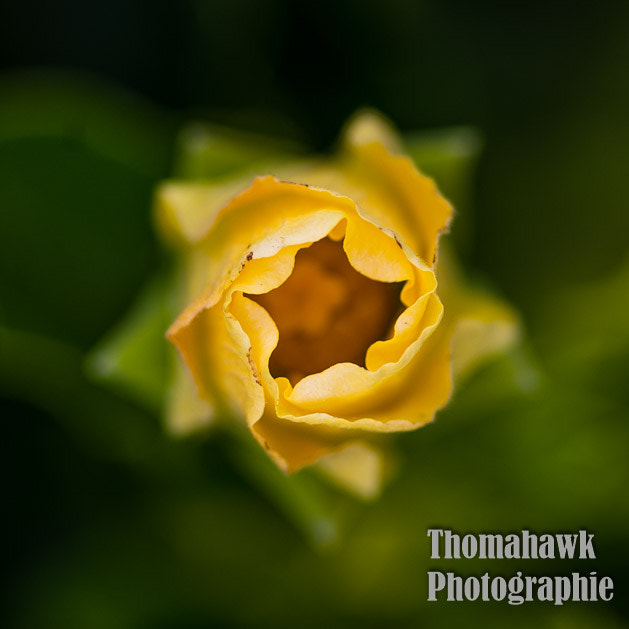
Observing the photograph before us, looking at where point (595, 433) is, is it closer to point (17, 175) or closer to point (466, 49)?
point (466, 49)

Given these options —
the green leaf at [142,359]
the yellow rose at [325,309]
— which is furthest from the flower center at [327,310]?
the green leaf at [142,359]

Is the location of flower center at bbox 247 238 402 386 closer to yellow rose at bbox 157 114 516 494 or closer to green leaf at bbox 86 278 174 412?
yellow rose at bbox 157 114 516 494

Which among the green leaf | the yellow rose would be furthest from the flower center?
the green leaf

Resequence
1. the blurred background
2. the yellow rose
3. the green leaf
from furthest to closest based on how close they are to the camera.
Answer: the blurred background < the green leaf < the yellow rose

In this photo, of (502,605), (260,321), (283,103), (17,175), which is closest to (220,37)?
(283,103)

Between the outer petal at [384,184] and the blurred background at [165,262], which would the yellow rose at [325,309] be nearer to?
the outer petal at [384,184]

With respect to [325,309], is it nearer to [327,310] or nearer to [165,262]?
[327,310]

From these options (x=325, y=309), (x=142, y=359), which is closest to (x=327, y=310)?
(x=325, y=309)
